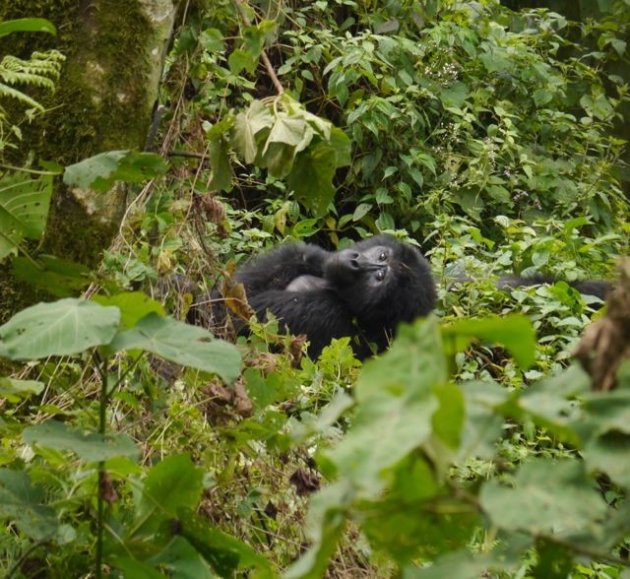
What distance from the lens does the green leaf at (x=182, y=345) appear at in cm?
158

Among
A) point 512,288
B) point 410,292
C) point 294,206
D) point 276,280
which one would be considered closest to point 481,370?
point 512,288

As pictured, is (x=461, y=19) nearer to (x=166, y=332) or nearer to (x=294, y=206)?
(x=294, y=206)

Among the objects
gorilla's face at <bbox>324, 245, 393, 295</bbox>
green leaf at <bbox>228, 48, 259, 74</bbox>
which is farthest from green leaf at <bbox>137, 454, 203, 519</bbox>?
gorilla's face at <bbox>324, 245, 393, 295</bbox>

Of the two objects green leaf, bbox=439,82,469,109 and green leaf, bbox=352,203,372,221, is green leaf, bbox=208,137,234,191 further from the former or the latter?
green leaf, bbox=439,82,469,109

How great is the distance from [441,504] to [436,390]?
0.13 meters

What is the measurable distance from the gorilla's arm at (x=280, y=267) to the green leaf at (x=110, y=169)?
356 centimetres

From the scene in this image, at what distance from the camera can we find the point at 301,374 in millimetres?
3221

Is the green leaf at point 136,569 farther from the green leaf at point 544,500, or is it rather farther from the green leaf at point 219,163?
the green leaf at point 219,163

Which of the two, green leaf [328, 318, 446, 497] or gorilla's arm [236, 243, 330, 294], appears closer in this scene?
green leaf [328, 318, 446, 497]

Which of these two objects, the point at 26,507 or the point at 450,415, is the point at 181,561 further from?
the point at 450,415

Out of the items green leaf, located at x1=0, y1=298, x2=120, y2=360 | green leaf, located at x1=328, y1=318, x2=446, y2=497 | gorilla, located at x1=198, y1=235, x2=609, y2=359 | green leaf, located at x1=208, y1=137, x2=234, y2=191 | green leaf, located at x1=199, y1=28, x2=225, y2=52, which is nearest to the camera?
green leaf, located at x1=328, y1=318, x2=446, y2=497

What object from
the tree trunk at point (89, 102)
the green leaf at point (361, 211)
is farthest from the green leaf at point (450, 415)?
the green leaf at point (361, 211)

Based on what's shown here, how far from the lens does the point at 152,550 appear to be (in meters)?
1.79

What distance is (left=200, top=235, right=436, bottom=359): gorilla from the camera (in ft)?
18.0
